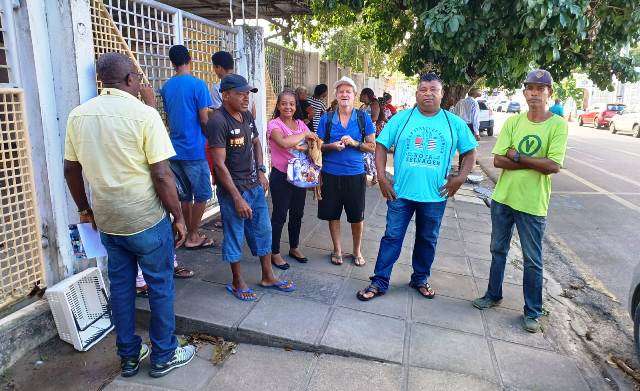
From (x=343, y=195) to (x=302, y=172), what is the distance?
463 mm

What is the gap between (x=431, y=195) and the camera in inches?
136

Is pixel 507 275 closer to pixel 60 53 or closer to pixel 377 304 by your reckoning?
pixel 377 304

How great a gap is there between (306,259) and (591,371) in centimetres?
243

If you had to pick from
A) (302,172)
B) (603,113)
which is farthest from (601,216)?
(603,113)

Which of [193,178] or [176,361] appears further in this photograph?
[193,178]

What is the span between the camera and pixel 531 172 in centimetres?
324

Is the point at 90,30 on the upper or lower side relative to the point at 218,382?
upper

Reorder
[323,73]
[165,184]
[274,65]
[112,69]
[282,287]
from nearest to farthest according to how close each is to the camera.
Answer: [112,69]
[165,184]
[282,287]
[274,65]
[323,73]

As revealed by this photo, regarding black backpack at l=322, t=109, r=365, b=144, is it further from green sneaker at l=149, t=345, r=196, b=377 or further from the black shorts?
green sneaker at l=149, t=345, r=196, b=377

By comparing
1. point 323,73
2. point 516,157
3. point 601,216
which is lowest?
point 601,216

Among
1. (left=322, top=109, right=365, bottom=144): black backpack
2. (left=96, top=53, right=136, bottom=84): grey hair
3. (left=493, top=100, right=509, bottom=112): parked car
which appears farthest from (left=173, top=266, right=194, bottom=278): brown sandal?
(left=493, top=100, right=509, bottom=112): parked car

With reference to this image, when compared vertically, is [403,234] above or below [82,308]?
above

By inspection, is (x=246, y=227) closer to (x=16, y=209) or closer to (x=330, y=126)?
(x=330, y=126)

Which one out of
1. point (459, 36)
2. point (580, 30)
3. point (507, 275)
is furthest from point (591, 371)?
point (459, 36)
